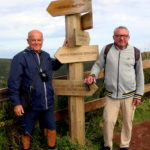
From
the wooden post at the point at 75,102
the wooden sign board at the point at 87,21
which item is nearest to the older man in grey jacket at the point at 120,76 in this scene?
the wooden post at the point at 75,102

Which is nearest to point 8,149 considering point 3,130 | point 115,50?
point 3,130

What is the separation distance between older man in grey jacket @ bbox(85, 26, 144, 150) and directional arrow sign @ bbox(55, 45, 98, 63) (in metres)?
0.19

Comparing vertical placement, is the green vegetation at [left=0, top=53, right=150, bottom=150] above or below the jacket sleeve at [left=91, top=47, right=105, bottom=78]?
below

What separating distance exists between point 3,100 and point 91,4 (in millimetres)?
2052

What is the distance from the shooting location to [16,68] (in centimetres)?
439

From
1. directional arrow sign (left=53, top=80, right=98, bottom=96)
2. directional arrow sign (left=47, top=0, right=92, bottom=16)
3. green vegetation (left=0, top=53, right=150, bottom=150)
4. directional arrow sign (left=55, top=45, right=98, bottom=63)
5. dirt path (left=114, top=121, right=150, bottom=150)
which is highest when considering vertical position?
directional arrow sign (left=47, top=0, right=92, bottom=16)

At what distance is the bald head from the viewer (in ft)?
14.8

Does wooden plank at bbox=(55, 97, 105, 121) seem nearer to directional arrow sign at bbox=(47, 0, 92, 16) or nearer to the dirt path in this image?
the dirt path

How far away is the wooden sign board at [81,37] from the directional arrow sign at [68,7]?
1.11 feet

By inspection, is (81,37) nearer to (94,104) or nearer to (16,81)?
(16,81)

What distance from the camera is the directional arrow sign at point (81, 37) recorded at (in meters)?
4.95

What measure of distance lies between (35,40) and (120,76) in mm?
1435

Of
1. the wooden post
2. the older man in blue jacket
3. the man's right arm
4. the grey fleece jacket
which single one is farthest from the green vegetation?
the grey fleece jacket

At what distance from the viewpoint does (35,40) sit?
14.8 feet
